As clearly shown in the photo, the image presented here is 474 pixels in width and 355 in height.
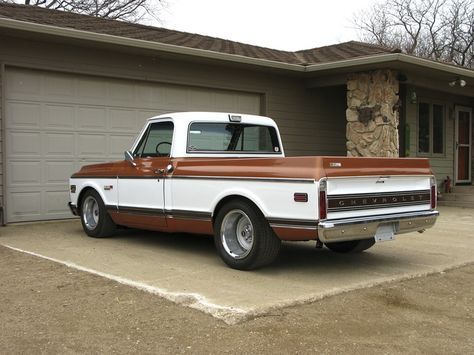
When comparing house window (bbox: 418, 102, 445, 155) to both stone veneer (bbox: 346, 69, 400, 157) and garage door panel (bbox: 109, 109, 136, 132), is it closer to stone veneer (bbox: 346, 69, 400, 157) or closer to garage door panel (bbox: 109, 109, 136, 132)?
stone veneer (bbox: 346, 69, 400, 157)

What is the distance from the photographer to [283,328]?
427 cm

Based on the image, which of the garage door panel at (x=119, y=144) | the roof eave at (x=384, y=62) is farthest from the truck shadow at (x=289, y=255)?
the roof eave at (x=384, y=62)

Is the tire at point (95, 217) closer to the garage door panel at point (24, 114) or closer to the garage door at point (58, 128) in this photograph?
the garage door at point (58, 128)

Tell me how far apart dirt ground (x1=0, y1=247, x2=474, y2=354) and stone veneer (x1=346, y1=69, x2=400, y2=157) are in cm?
707

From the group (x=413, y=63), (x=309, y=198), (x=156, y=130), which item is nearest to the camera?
(x=309, y=198)

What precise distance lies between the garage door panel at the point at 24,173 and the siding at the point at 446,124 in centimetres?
982

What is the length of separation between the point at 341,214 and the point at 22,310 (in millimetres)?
3060

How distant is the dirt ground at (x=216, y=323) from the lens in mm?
3973

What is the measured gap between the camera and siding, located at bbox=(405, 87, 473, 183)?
15.4 meters

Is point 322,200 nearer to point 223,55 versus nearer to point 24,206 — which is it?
point 24,206

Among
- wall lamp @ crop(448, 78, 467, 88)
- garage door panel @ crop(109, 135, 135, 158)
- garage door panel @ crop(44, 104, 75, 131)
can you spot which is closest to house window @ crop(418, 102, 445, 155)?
wall lamp @ crop(448, 78, 467, 88)

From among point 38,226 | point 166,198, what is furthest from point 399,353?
point 38,226

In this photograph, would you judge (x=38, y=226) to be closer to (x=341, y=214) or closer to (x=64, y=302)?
(x=64, y=302)

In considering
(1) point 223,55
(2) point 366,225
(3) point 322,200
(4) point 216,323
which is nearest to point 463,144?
(1) point 223,55
